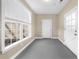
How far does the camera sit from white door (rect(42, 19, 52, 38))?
1110 cm

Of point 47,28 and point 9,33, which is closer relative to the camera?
point 9,33

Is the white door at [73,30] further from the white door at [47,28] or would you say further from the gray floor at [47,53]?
the white door at [47,28]

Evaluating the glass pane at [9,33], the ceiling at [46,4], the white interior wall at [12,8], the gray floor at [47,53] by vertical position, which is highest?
the ceiling at [46,4]

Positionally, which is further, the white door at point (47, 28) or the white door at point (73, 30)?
the white door at point (47, 28)

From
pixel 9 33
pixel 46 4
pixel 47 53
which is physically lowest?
pixel 47 53

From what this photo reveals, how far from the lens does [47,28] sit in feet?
36.6

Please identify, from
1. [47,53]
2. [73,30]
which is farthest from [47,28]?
[47,53]

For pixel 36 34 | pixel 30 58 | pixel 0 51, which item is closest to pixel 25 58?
pixel 30 58

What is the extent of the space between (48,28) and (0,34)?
28.5ft

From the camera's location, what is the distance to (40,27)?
11188 millimetres

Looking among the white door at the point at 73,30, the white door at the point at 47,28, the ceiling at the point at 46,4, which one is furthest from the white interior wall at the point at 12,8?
the white door at the point at 47,28

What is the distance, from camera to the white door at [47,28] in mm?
11102

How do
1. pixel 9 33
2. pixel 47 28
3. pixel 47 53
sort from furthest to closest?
pixel 47 28 → pixel 47 53 → pixel 9 33

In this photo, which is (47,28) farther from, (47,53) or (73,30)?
(47,53)
